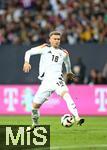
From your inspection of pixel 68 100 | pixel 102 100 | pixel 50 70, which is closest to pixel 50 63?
pixel 50 70

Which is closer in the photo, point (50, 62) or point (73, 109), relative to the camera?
point (73, 109)

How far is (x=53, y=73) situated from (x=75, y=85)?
8.64 m

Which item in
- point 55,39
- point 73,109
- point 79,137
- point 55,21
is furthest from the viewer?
point 55,21

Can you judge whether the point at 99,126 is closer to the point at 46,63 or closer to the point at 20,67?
the point at 46,63

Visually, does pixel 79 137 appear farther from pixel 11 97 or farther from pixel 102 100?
pixel 11 97

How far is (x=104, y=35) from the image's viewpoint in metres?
26.2

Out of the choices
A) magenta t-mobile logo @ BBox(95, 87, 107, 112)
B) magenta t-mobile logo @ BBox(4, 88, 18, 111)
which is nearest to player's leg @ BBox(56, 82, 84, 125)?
magenta t-mobile logo @ BBox(95, 87, 107, 112)

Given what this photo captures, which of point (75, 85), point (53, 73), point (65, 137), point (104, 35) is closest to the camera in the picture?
point (65, 137)

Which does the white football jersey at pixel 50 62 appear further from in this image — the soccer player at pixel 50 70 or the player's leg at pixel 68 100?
the player's leg at pixel 68 100

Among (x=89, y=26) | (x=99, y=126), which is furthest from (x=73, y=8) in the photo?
(x=99, y=126)

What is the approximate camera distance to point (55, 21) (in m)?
26.8

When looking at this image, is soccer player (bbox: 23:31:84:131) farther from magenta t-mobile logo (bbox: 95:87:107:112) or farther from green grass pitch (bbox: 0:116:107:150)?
magenta t-mobile logo (bbox: 95:87:107:112)

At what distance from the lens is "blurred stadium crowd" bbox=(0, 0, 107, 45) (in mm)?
26281

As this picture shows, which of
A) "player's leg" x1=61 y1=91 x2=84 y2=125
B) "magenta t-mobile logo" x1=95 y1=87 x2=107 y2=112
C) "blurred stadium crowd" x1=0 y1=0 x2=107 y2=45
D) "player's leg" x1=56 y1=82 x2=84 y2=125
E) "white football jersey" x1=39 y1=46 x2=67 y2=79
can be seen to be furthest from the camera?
"blurred stadium crowd" x1=0 y1=0 x2=107 y2=45
